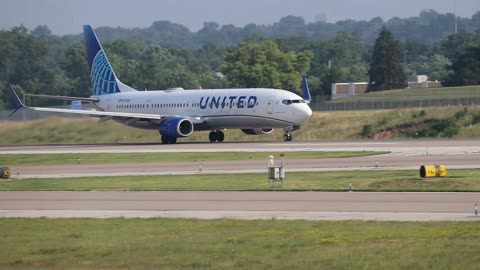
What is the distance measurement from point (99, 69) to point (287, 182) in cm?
5108

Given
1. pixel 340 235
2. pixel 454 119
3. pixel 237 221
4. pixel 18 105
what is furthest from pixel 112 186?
pixel 454 119

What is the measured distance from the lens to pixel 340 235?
2477 cm

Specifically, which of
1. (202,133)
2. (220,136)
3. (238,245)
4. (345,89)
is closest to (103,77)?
(202,133)

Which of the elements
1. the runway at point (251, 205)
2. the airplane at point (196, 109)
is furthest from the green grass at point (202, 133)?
the runway at point (251, 205)

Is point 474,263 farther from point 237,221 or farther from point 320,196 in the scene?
point 320,196

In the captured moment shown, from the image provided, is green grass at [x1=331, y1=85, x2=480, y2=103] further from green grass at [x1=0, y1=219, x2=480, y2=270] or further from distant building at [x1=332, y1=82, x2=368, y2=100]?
green grass at [x1=0, y1=219, x2=480, y2=270]

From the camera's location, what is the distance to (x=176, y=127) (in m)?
76.3

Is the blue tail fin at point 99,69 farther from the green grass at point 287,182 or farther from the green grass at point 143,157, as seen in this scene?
the green grass at point 287,182

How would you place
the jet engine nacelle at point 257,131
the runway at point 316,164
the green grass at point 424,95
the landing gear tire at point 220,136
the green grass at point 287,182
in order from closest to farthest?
the green grass at point 287,182, the runway at point 316,164, the jet engine nacelle at point 257,131, the landing gear tire at point 220,136, the green grass at point 424,95

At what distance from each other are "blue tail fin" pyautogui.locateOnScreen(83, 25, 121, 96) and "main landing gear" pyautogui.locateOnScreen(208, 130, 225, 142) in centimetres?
1140

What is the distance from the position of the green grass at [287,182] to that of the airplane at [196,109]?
97.4 feet

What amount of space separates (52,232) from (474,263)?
11.4 m

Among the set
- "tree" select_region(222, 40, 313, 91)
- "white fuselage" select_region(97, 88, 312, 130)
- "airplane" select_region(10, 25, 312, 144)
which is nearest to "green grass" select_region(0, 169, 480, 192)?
"white fuselage" select_region(97, 88, 312, 130)

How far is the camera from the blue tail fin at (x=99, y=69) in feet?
289
